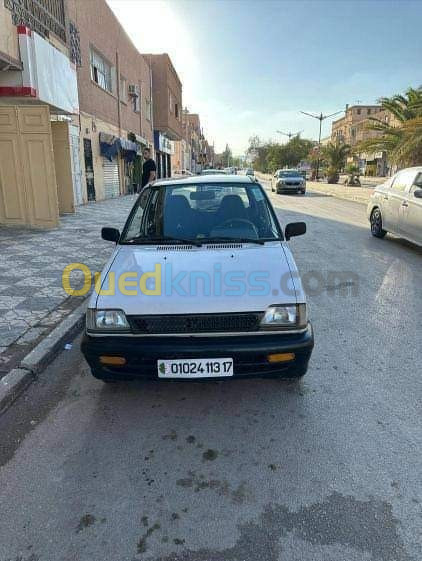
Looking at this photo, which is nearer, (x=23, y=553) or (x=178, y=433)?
(x=23, y=553)

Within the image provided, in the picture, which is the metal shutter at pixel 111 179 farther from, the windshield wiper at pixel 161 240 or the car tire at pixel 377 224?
the windshield wiper at pixel 161 240

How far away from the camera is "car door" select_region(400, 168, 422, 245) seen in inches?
297

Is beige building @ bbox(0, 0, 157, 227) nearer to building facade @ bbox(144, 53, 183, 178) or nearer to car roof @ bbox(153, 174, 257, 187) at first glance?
car roof @ bbox(153, 174, 257, 187)

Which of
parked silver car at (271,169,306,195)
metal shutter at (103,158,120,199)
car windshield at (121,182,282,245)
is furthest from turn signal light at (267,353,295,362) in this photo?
parked silver car at (271,169,306,195)

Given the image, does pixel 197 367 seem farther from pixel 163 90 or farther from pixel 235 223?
pixel 163 90

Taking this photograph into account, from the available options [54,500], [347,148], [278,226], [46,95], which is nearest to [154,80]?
[347,148]

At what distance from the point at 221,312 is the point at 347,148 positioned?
3643 cm

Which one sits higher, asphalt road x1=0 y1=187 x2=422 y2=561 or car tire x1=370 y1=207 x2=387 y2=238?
car tire x1=370 y1=207 x2=387 y2=238

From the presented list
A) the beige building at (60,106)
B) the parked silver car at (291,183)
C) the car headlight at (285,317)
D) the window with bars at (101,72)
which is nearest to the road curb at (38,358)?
the car headlight at (285,317)

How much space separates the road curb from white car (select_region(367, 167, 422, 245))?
→ 6.59 m

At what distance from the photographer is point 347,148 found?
114ft

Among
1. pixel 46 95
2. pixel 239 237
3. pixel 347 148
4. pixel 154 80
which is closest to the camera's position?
pixel 239 237

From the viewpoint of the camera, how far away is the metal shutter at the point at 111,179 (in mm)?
18172

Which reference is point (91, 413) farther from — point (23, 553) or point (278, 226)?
point (278, 226)
